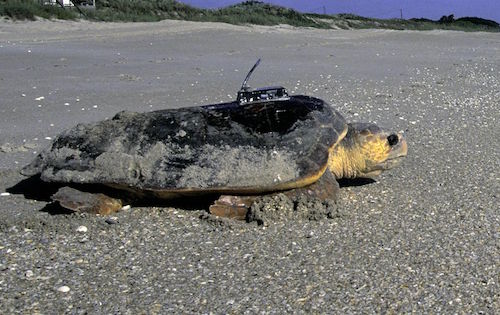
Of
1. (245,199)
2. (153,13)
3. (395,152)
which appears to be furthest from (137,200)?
(153,13)

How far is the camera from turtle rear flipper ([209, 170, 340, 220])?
3.58 meters

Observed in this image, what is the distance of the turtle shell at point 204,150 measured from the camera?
3.58m

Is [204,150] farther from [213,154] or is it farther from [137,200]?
[137,200]

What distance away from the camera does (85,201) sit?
12.0 ft

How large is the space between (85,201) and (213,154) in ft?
2.26

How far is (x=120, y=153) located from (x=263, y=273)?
47.5 inches

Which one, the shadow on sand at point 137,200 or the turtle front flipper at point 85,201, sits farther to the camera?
the shadow on sand at point 137,200

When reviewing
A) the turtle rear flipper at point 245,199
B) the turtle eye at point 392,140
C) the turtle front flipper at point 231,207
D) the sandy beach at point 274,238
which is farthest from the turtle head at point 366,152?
the turtle front flipper at point 231,207

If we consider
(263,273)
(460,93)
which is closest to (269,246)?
(263,273)

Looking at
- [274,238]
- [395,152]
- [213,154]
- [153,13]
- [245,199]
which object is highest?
[153,13]

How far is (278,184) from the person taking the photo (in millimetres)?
3557

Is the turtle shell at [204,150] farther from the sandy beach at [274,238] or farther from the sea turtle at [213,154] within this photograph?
the sandy beach at [274,238]

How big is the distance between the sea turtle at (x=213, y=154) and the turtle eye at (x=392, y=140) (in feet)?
0.57

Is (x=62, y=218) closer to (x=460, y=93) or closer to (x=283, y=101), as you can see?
(x=283, y=101)
